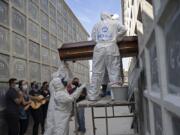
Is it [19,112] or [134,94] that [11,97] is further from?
[134,94]

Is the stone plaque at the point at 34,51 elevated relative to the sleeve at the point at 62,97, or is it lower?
elevated

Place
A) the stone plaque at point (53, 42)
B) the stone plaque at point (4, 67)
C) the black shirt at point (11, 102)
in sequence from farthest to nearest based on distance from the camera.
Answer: the stone plaque at point (53, 42)
the stone plaque at point (4, 67)
the black shirt at point (11, 102)

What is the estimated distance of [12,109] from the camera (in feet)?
16.0

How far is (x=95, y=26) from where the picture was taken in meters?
3.61

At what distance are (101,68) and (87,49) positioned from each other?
1.27ft

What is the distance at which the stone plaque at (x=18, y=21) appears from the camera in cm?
594

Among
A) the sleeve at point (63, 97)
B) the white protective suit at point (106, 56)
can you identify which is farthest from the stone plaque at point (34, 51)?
the white protective suit at point (106, 56)

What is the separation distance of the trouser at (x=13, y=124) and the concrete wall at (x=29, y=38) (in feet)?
0.58

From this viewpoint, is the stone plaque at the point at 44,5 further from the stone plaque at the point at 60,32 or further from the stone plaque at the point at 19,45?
the stone plaque at the point at 19,45

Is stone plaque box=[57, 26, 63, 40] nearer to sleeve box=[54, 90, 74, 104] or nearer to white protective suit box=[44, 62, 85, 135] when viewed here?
white protective suit box=[44, 62, 85, 135]

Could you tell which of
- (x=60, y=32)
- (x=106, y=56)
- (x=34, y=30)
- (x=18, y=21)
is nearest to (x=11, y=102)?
(x=18, y=21)

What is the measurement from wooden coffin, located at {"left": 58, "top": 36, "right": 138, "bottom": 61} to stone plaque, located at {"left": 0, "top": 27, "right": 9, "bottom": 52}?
195cm

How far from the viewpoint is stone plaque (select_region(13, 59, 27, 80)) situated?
231 inches

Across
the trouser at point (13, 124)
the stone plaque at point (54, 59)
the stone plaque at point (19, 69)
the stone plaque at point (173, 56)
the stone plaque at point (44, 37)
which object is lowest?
the trouser at point (13, 124)
